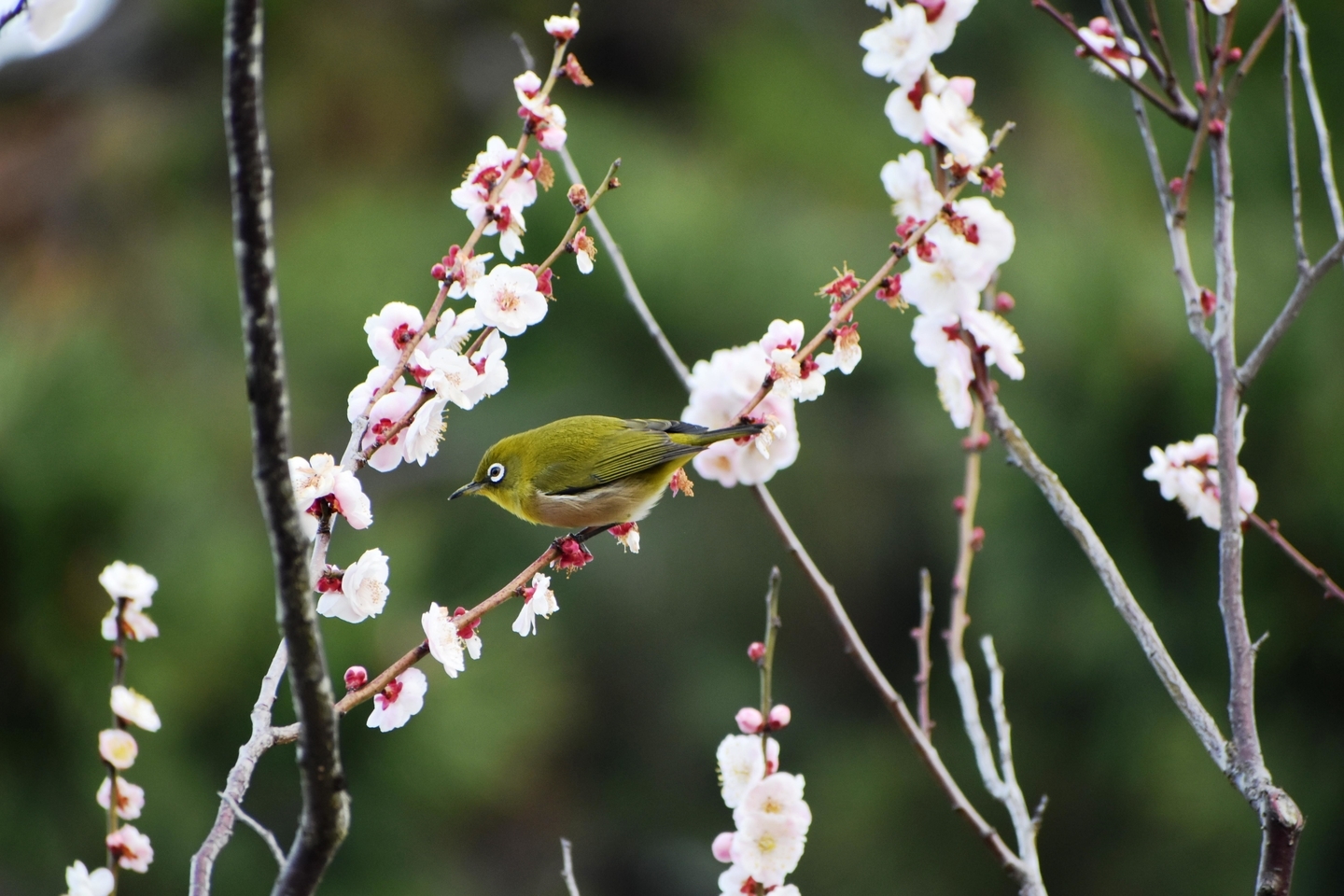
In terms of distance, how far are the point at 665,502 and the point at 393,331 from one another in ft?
10.4

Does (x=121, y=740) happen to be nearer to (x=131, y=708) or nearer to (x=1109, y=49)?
(x=131, y=708)

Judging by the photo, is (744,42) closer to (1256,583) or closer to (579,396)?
(579,396)

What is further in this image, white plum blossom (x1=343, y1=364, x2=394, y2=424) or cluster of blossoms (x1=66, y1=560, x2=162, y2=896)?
white plum blossom (x1=343, y1=364, x2=394, y2=424)

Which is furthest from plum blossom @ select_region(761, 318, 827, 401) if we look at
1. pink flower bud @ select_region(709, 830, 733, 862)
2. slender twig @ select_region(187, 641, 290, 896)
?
slender twig @ select_region(187, 641, 290, 896)

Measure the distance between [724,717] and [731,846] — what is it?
10.0ft

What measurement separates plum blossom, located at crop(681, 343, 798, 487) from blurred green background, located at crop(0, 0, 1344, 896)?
1036 mm

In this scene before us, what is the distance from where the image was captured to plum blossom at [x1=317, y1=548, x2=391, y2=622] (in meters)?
1.01

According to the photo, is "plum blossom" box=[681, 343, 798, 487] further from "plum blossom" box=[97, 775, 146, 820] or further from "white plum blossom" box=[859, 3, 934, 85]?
"plum blossom" box=[97, 775, 146, 820]

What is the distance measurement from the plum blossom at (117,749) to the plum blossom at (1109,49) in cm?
104

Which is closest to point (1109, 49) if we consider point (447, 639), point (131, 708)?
point (447, 639)

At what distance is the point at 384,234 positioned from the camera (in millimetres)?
4164

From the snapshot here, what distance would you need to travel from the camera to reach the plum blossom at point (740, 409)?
1165mm

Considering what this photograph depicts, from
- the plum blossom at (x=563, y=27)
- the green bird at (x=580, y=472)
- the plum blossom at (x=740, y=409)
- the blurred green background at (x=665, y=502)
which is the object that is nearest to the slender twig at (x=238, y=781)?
the plum blossom at (x=740, y=409)

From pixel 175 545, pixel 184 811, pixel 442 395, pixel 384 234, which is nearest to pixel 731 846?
pixel 442 395
